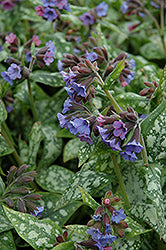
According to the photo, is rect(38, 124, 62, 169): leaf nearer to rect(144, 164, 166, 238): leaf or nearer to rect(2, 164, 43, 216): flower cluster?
rect(2, 164, 43, 216): flower cluster

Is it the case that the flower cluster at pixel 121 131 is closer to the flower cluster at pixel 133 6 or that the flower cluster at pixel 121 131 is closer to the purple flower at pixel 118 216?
the purple flower at pixel 118 216

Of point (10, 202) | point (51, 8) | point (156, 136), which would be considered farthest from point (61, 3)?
point (10, 202)

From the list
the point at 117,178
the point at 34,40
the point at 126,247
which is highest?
the point at 34,40

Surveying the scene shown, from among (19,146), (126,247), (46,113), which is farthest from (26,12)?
(126,247)

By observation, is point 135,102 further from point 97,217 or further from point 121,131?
point 97,217

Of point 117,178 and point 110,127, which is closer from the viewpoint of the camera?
point 110,127

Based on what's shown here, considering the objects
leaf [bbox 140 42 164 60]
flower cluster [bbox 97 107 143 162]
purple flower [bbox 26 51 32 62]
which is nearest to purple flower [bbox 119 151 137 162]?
flower cluster [bbox 97 107 143 162]

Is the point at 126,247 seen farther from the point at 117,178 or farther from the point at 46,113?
the point at 46,113
